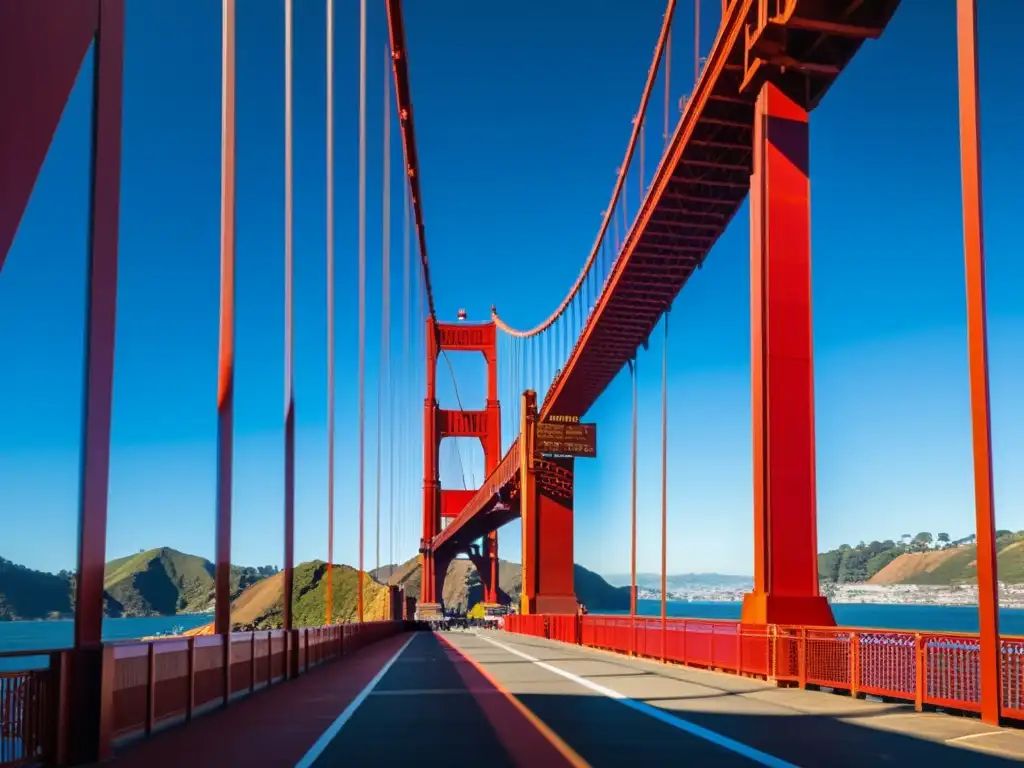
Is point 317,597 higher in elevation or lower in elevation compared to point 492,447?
lower

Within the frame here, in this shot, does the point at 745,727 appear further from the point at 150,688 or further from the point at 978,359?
the point at 150,688

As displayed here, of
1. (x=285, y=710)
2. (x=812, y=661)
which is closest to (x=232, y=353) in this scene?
(x=285, y=710)

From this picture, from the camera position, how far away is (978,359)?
10859mm

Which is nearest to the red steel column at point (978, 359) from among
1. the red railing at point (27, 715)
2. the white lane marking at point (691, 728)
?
the white lane marking at point (691, 728)

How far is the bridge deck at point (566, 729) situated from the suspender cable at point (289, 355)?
471cm

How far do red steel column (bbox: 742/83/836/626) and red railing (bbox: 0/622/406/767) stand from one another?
831 cm

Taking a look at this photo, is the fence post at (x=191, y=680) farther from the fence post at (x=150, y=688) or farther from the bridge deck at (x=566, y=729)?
the fence post at (x=150, y=688)

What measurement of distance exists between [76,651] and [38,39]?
14.2ft

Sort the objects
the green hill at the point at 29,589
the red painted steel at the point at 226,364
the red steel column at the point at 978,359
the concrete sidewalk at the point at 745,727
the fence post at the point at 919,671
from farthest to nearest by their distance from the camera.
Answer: the green hill at the point at 29,589
the red painted steel at the point at 226,364
the fence post at the point at 919,671
the red steel column at the point at 978,359
the concrete sidewalk at the point at 745,727

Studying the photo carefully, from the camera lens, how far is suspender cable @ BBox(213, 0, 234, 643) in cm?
1433

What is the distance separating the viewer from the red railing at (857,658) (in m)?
11.0

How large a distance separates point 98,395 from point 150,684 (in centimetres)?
274

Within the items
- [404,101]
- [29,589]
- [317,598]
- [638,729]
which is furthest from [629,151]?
[317,598]

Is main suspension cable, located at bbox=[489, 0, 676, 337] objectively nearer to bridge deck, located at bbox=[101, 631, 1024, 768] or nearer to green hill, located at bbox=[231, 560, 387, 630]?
bridge deck, located at bbox=[101, 631, 1024, 768]
